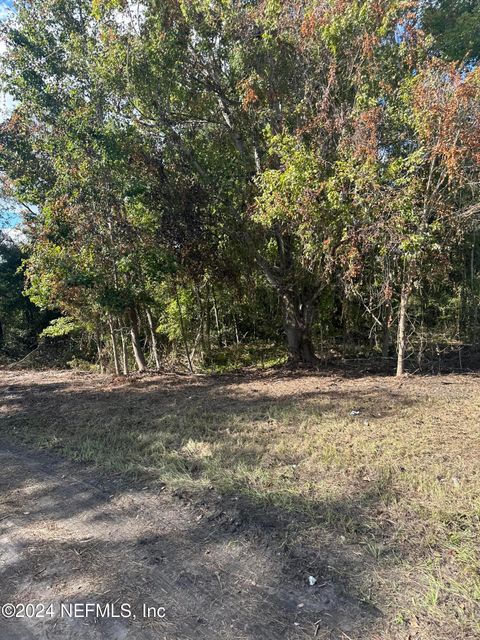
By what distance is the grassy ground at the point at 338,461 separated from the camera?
83.2 inches

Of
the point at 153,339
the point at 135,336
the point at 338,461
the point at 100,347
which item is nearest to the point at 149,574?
the point at 338,461

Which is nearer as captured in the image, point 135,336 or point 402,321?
point 402,321

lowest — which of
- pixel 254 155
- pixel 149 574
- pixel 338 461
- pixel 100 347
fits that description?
pixel 149 574

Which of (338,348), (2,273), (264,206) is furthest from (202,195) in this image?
(2,273)

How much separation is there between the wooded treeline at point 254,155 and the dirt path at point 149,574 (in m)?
4.23

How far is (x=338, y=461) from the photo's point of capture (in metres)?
3.48

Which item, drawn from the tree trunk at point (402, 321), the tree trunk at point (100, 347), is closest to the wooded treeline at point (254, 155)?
the tree trunk at point (402, 321)

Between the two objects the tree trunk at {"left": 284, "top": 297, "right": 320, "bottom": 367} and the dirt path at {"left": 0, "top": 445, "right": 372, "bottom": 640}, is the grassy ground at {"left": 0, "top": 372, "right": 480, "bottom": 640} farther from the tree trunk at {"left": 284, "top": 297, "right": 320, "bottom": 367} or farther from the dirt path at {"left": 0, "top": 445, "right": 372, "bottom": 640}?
the tree trunk at {"left": 284, "top": 297, "right": 320, "bottom": 367}

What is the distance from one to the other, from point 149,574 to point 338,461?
1.86m

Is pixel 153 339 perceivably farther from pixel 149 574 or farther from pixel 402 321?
pixel 149 574

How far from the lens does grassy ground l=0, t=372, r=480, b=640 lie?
2.11 metres

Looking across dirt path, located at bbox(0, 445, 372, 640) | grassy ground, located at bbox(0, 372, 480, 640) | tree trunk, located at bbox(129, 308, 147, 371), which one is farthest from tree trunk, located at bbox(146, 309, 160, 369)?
dirt path, located at bbox(0, 445, 372, 640)

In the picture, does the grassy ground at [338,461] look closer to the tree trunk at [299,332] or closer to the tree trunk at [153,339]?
the tree trunk at [299,332]

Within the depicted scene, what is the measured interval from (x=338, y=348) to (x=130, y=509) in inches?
334
